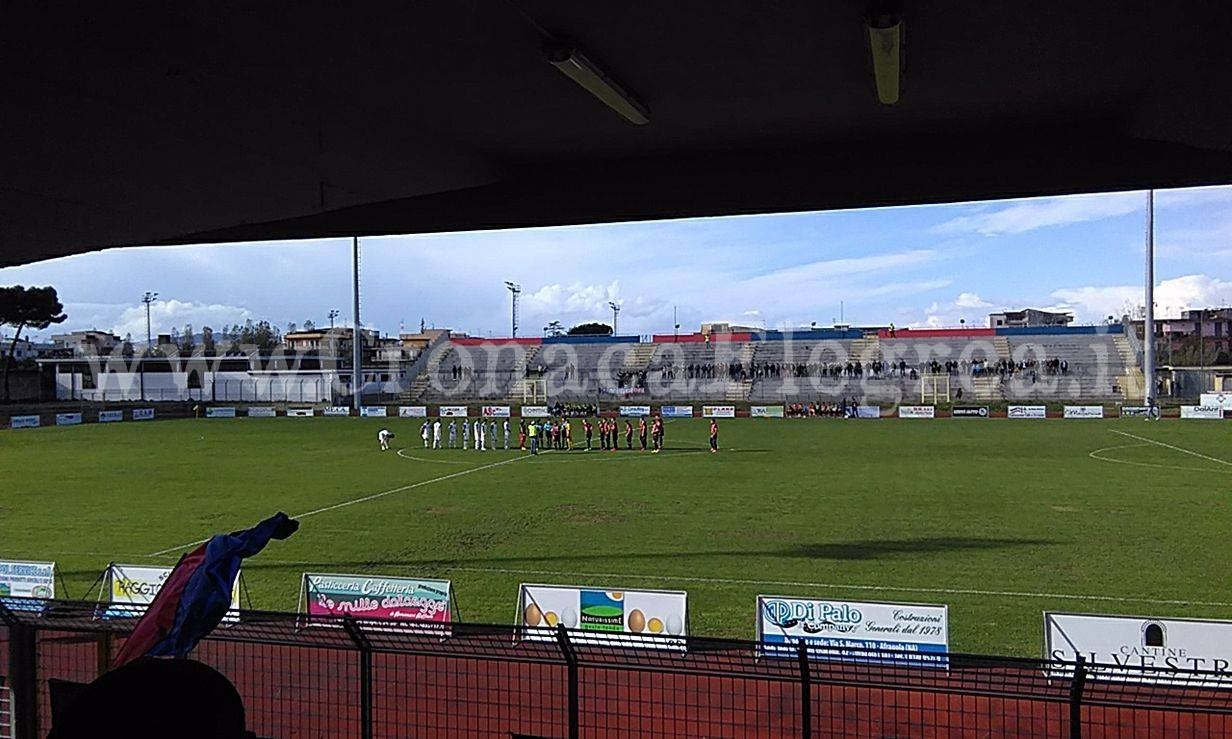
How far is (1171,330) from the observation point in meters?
114

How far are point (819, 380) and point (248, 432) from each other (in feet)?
140

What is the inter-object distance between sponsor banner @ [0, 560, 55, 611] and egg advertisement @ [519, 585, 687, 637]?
6.20 m

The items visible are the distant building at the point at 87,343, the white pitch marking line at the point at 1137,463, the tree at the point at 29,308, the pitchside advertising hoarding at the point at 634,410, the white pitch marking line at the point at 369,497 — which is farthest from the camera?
the distant building at the point at 87,343

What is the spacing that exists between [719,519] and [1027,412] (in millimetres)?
37748

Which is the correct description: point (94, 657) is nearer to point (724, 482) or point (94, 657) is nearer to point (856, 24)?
point (856, 24)

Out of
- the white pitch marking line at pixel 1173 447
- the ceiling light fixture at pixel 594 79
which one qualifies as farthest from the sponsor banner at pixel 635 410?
the ceiling light fixture at pixel 594 79

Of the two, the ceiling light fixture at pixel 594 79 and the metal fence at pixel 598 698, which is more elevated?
the ceiling light fixture at pixel 594 79

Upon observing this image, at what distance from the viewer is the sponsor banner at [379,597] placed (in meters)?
10.5

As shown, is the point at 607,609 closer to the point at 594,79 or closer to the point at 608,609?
the point at 608,609

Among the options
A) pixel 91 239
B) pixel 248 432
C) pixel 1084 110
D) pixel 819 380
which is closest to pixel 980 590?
pixel 1084 110

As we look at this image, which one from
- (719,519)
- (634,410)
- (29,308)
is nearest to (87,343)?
(29,308)

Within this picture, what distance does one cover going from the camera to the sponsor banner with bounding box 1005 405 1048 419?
A: 166 feet

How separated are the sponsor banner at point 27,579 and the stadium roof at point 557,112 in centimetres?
629

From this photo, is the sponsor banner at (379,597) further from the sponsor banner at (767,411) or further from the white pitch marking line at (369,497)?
the sponsor banner at (767,411)
